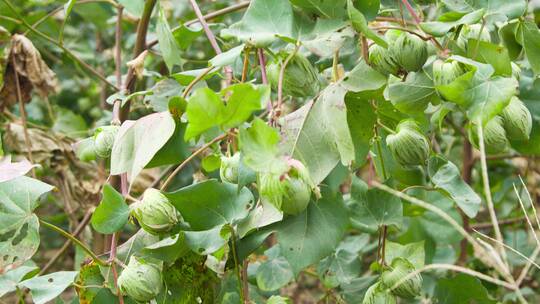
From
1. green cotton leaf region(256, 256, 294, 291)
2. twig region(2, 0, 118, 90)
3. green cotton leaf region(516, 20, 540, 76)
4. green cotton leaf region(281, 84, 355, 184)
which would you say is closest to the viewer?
green cotton leaf region(281, 84, 355, 184)

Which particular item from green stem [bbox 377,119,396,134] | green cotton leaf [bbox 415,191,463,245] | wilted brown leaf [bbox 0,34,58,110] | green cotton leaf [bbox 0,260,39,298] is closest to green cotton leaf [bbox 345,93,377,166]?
green stem [bbox 377,119,396,134]

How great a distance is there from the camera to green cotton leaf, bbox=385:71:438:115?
3.06 feet

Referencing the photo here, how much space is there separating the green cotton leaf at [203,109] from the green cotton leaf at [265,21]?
0.12 meters

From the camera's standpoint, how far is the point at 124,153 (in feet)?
2.98

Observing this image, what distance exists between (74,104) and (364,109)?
1764 millimetres

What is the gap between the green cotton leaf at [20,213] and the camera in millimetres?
982

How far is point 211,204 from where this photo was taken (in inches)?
36.4

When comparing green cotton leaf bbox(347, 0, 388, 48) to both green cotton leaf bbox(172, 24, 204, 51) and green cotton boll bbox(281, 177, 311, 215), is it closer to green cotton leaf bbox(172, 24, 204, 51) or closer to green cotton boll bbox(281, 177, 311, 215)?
green cotton boll bbox(281, 177, 311, 215)

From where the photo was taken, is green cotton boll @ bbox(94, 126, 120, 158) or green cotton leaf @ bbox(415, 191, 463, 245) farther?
green cotton leaf @ bbox(415, 191, 463, 245)

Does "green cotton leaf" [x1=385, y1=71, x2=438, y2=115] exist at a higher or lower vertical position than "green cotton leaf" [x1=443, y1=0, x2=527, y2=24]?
lower

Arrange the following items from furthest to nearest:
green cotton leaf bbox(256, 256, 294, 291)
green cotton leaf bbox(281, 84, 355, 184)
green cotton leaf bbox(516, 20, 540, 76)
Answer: green cotton leaf bbox(256, 256, 294, 291) < green cotton leaf bbox(516, 20, 540, 76) < green cotton leaf bbox(281, 84, 355, 184)

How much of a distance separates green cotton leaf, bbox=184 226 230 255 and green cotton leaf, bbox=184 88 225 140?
0.57ft

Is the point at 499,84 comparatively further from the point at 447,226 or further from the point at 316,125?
the point at 447,226

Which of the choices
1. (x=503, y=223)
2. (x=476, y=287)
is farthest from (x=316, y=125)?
(x=503, y=223)
